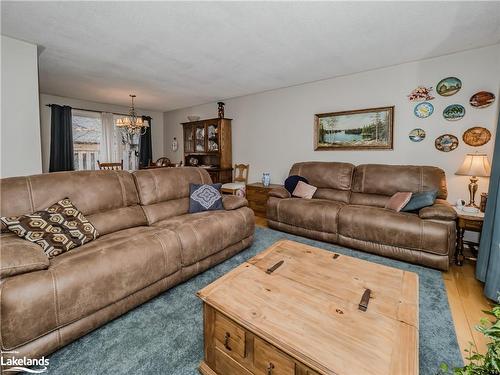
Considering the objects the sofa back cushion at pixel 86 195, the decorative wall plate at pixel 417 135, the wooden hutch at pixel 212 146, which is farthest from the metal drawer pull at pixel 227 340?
the wooden hutch at pixel 212 146

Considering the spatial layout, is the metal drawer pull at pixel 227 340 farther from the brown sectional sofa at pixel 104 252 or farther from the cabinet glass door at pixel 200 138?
the cabinet glass door at pixel 200 138

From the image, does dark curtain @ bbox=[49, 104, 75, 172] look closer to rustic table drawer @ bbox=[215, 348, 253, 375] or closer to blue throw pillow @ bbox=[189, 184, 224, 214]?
blue throw pillow @ bbox=[189, 184, 224, 214]

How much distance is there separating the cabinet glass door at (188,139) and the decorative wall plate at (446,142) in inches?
194

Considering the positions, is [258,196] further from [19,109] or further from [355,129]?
[19,109]

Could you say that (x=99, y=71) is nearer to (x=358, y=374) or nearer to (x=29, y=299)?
(x=29, y=299)

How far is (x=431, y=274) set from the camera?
95.6 inches

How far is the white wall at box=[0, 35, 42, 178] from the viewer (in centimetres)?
257

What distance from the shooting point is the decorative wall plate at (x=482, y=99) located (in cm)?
285

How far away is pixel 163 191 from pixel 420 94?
3.60 m

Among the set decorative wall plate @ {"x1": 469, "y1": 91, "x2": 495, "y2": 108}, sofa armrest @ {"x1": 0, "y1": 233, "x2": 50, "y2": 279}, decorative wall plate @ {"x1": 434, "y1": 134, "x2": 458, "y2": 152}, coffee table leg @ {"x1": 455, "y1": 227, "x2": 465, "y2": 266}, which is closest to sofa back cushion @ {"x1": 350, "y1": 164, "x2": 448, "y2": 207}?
decorative wall plate @ {"x1": 434, "y1": 134, "x2": 458, "y2": 152}

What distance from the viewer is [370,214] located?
287 centimetres

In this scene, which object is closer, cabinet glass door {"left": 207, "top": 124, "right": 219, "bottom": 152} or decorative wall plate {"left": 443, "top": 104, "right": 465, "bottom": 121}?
decorative wall plate {"left": 443, "top": 104, "right": 465, "bottom": 121}

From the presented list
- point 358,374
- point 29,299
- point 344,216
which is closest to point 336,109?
point 344,216

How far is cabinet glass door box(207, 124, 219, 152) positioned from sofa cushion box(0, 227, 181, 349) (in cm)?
371
